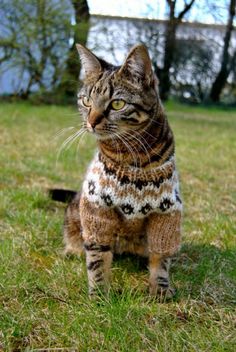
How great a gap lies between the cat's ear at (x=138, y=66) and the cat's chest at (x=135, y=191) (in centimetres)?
35

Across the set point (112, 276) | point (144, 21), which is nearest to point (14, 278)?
point (112, 276)

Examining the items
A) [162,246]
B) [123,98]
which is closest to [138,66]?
[123,98]

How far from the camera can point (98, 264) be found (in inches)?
84.6

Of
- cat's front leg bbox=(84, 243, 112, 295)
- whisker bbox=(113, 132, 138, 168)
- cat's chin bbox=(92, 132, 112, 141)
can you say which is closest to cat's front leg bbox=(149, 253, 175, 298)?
cat's front leg bbox=(84, 243, 112, 295)

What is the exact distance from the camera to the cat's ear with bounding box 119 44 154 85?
1.93 m

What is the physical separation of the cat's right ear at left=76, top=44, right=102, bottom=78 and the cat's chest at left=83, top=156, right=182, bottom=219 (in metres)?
0.36

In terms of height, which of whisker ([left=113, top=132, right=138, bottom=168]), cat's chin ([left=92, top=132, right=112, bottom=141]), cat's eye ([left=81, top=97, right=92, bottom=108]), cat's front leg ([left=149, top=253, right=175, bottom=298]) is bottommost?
cat's front leg ([left=149, top=253, right=175, bottom=298])

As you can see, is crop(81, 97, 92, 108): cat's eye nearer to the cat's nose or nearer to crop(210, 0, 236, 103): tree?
the cat's nose

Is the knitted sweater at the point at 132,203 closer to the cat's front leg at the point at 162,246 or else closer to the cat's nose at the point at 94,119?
the cat's front leg at the point at 162,246

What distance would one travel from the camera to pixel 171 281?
226 centimetres

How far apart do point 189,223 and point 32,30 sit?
4719 millimetres

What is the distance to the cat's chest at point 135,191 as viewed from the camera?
1999mm

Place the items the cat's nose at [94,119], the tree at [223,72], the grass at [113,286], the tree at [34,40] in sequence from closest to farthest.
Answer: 1. the grass at [113,286]
2. the cat's nose at [94,119]
3. the tree at [34,40]
4. the tree at [223,72]

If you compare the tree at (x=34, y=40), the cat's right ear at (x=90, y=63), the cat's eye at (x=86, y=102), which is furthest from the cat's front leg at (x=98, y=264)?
the tree at (x=34, y=40)
